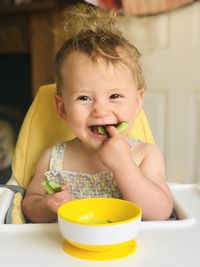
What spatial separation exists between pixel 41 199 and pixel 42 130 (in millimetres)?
256

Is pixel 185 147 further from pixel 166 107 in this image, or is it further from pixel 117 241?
pixel 117 241

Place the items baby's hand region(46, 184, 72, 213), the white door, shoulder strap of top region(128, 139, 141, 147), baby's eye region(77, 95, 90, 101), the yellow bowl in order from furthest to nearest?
1. the white door
2. shoulder strap of top region(128, 139, 141, 147)
3. baby's eye region(77, 95, 90, 101)
4. baby's hand region(46, 184, 72, 213)
5. the yellow bowl

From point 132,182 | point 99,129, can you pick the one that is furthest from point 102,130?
point 132,182

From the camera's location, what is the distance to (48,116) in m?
1.15

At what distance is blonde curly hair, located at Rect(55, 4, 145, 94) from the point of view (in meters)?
0.96

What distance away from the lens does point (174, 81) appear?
89.4 inches

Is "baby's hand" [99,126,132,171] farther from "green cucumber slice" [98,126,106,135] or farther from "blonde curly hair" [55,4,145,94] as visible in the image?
"blonde curly hair" [55,4,145,94]

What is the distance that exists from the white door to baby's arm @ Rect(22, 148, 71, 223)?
1.27m

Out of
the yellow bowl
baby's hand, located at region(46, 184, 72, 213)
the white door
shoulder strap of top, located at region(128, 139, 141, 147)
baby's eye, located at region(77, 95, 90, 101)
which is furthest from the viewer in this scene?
the white door

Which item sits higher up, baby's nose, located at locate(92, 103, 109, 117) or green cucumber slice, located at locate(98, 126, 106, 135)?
baby's nose, located at locate(92, 103, 109, 117)

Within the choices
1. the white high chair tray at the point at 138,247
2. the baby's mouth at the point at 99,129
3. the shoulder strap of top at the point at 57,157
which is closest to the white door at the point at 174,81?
the shoulder strap of top at the point at 57,157

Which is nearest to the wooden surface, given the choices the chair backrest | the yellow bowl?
the chair backrest

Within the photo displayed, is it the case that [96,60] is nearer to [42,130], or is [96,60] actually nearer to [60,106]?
[60,106]

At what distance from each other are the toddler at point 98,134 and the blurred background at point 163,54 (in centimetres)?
121
